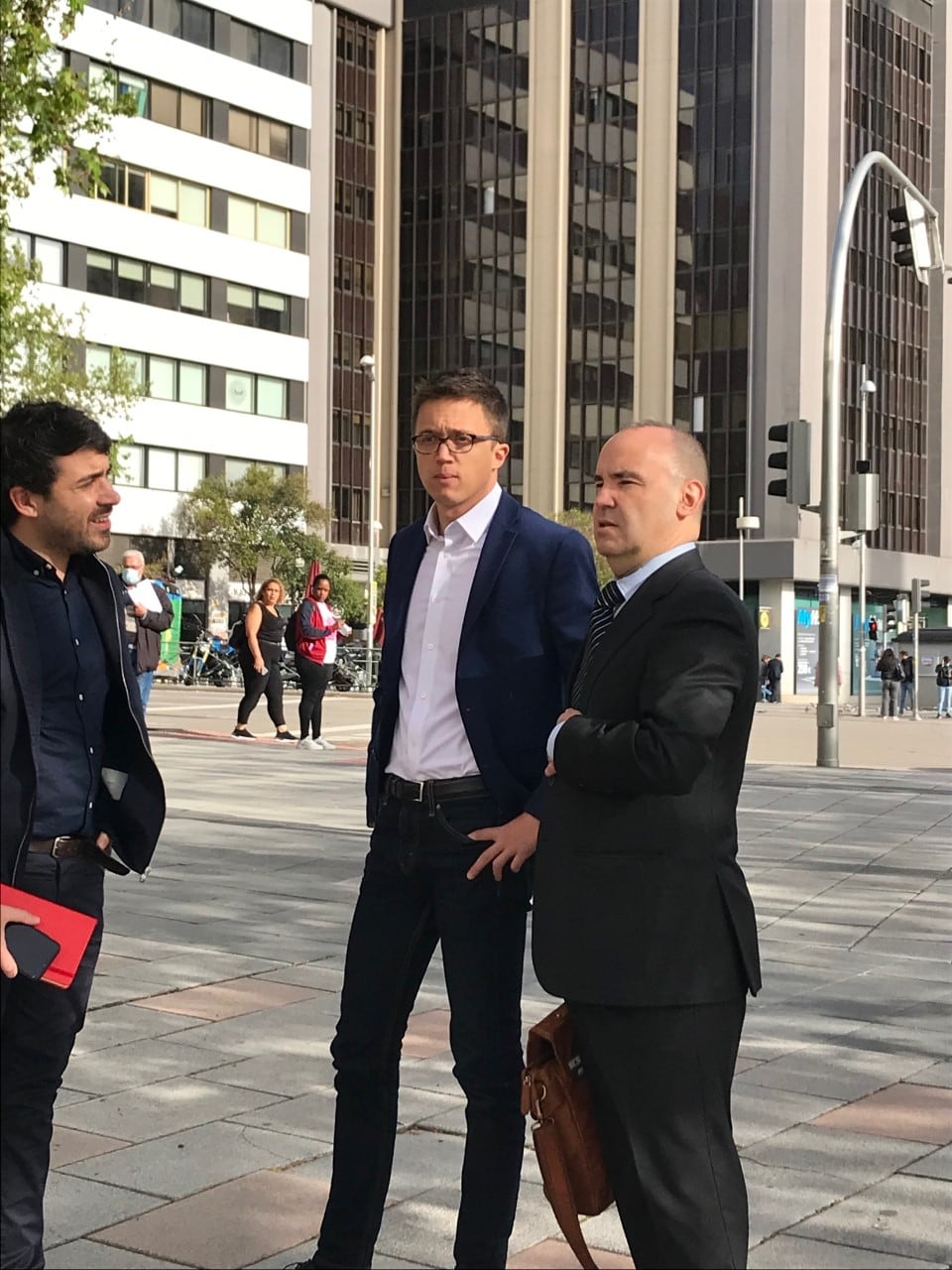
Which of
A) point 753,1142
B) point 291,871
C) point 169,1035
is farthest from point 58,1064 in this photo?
point 291,871

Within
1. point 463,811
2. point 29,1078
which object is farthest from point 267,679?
point 29,1078

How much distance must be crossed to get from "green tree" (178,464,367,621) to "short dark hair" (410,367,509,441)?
54.2 m

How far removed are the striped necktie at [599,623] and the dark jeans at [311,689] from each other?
1595cm

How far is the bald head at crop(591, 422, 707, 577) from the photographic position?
317cm

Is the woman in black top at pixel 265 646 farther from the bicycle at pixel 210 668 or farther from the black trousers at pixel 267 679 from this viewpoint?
the bicycle at pixel 210 668

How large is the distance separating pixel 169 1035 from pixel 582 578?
301 centimetres

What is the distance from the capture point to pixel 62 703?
360 cm

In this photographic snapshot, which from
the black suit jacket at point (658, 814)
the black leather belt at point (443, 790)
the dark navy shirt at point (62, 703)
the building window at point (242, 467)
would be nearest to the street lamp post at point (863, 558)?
the black leather belt at point (443, 790)

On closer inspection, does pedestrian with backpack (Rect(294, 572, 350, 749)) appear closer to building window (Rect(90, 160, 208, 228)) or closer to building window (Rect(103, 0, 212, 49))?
building window (Rect(90, 160, 208, 228))

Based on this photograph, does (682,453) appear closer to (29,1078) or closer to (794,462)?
(29,1078)

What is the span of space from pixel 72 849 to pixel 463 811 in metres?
0.82

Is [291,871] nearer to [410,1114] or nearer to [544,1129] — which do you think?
[410,1114]

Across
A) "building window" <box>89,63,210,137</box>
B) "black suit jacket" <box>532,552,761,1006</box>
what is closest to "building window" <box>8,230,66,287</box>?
"building window" <box>89,63,210,137</box>

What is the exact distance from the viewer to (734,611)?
3.08m
